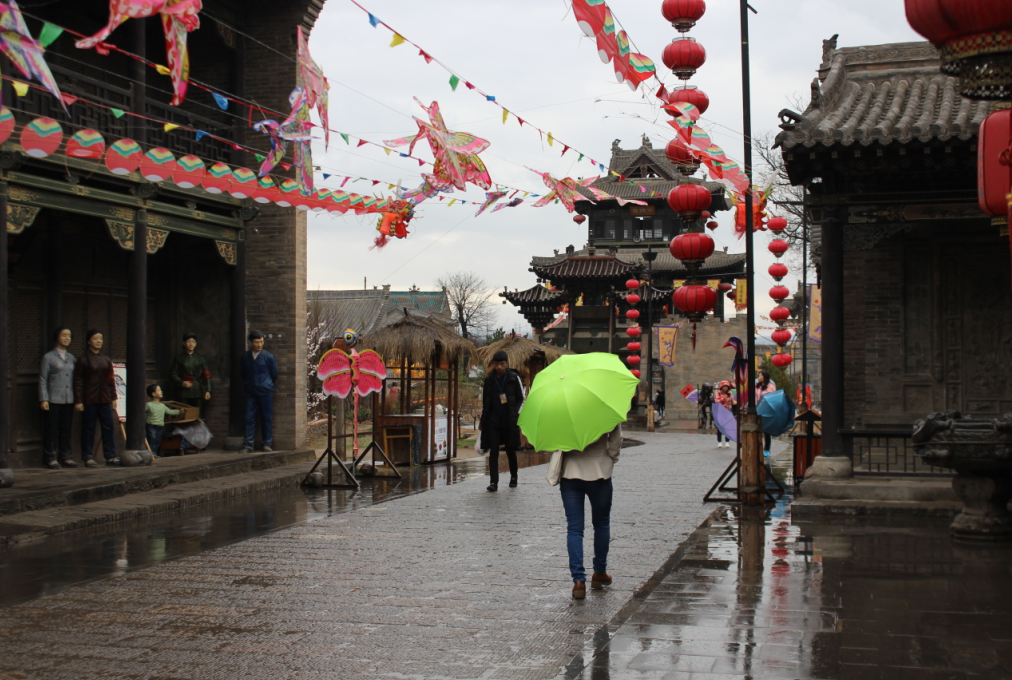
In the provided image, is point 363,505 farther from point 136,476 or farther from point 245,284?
point 245,284

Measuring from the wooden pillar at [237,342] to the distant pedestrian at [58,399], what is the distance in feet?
9.45

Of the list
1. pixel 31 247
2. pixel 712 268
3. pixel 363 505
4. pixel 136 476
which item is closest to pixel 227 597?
pixel 363 505

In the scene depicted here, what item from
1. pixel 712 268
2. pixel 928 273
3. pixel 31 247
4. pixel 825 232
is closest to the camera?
pixel 825 232

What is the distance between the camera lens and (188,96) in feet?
51.7

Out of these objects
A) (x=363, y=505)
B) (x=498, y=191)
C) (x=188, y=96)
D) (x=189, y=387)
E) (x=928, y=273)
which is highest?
(x=188, y=96)

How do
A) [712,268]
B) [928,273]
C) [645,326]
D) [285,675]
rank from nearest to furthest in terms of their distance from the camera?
[285,675] < [928,273] < [645,326] < [712,268]

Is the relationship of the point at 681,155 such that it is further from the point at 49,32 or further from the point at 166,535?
the point at 166,535

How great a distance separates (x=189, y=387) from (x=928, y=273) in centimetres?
1043

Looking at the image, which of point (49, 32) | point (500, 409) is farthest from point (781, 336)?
point (49, 32)

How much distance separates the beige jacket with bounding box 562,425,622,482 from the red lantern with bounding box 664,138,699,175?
21.1 ft

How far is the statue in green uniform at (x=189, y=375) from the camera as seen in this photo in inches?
591

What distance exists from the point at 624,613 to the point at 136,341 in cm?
913

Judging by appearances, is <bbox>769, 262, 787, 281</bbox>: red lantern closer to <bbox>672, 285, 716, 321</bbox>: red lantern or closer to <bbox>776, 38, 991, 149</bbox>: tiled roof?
<bbox>672, 285, 716, 321</bbox>: red lantern

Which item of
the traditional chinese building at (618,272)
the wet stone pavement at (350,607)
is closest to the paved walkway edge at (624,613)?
the wet stone pavement at (350,607)
